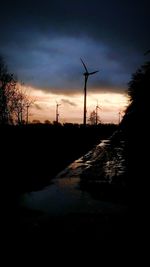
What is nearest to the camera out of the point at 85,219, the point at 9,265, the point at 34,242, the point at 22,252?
the point at 9,265

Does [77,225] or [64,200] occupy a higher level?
[77,225]

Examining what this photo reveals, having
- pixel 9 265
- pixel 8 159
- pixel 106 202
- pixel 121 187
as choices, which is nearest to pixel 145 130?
pixel 121 187

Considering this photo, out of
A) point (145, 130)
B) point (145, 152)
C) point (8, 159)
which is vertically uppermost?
point (145, 130)

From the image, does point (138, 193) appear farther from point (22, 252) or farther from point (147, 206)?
point (22, 252)

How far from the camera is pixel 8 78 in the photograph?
2667 inches

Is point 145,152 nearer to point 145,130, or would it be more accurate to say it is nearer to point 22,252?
point 145,130

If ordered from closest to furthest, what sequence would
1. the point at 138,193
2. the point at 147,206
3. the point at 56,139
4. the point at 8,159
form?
the point at 147,206 < the point at 138,193 < the point at 8,159 < the point at 56,139

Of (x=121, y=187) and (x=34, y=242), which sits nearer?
(x=34, y=242)

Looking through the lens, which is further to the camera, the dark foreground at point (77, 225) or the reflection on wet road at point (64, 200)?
the reflection on wet road at point (64, 200)

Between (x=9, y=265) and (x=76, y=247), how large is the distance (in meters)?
0.79

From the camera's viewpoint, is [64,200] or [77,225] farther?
[64,200]

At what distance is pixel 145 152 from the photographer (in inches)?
283

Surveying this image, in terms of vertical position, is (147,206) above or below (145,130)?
below

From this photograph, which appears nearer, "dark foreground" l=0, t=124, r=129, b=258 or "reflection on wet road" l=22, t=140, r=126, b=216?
"dark foreground" l=0, t=124, r=129, b=258
